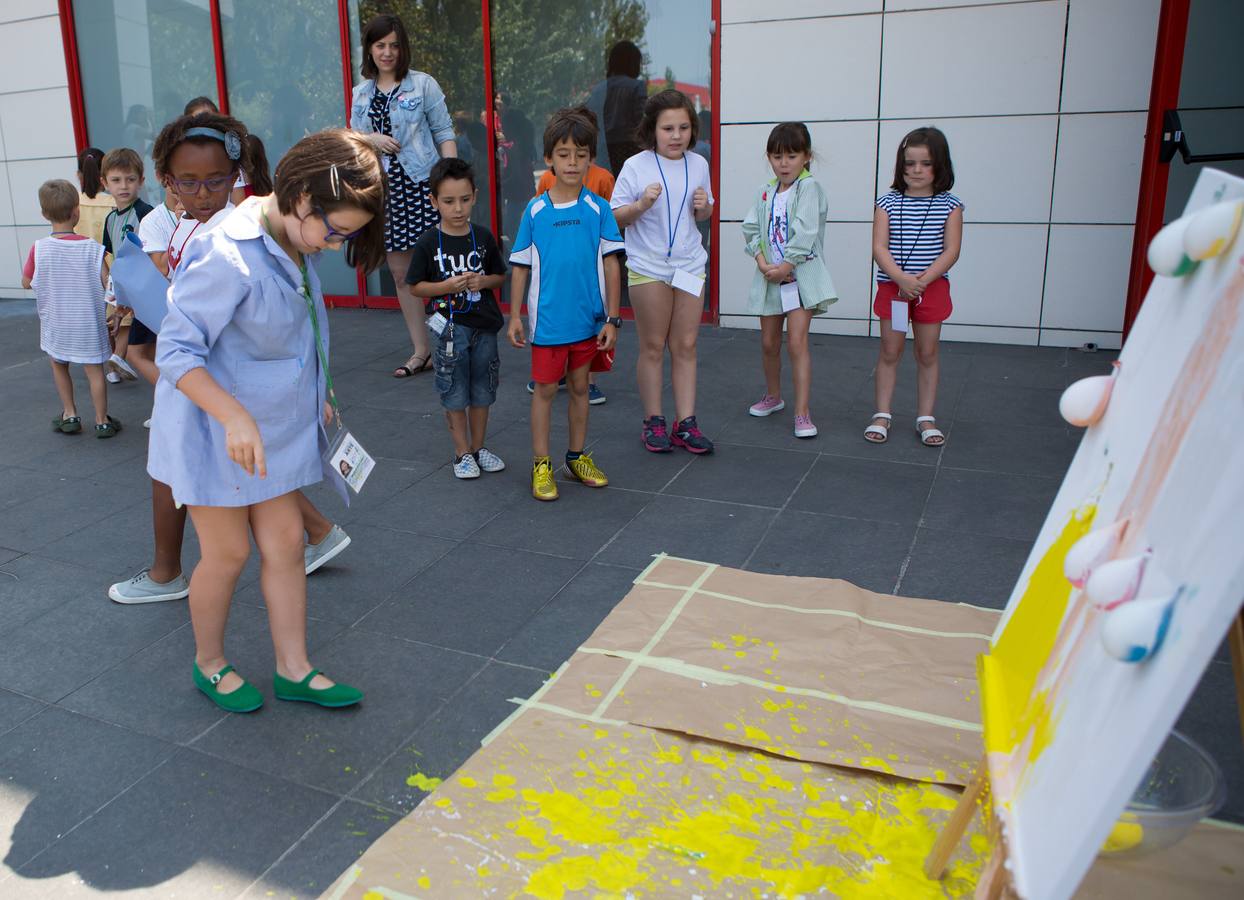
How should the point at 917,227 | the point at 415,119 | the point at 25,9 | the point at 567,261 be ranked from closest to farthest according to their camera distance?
the point at 567,261 → the point at 917,227 → the point at 415,119 → the point at 25,9

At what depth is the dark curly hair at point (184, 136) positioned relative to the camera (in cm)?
303

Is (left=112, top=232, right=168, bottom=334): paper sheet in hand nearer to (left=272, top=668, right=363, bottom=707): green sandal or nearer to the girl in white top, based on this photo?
(left=272, top=668, right=363, bottom=707): green sandal

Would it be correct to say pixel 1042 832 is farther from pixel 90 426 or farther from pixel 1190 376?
pixel 90 426

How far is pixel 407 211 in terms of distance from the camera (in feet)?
21.7

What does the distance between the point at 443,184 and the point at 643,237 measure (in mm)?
971

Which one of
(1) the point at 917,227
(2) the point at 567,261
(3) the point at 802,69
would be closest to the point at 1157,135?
(3) the point at 802,69

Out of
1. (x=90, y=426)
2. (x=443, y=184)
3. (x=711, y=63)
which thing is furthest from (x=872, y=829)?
(x=711, y=63)

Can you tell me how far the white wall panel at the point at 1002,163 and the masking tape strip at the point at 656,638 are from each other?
4267 millimetres

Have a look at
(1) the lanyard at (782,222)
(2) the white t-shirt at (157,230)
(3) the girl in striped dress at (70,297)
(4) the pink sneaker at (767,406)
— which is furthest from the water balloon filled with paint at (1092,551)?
(3) the girl in striped dress at (70,297)

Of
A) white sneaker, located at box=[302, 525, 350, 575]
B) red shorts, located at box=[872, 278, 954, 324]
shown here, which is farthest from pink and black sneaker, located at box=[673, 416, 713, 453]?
white sneaker, located at box=[302, 525, 350, 575]

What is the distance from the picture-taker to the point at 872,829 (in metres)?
2.27

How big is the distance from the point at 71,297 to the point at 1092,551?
5425mm

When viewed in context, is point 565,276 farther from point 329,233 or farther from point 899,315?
point 329,233

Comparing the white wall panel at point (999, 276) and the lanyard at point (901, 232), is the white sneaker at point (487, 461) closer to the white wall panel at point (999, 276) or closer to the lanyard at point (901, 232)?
the lanyard at point (901, 232)
